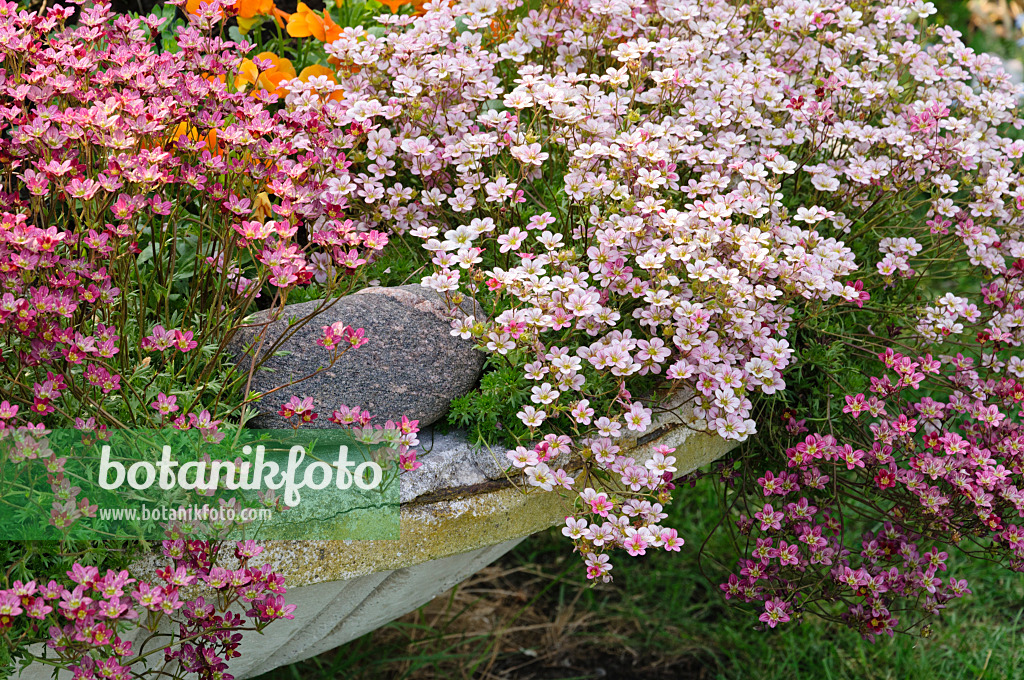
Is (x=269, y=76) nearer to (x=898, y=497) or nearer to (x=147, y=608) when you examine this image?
(x=147, y=608)

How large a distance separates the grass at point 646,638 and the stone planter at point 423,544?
0.84 metres

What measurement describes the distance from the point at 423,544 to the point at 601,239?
0.58 m

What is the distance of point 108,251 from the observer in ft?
4.32

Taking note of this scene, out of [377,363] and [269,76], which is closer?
[377,363]

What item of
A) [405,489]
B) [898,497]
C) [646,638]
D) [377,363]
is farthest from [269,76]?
[646,638]

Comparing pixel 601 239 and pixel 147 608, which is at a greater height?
pixel 601 239

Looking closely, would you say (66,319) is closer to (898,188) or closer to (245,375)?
(245,375)

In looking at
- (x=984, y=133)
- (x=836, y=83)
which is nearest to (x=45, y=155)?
(x=836, y=83)

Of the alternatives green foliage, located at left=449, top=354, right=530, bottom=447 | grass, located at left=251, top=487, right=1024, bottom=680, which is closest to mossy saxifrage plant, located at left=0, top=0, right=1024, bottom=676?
green foliage, located at left=449, top=354, right=530, bottom=447

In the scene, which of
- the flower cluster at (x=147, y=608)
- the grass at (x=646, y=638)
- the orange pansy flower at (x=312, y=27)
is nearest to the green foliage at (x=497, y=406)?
the flower cluster at (x=147, y=608)

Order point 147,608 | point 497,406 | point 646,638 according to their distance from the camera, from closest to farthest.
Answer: point 147,608 → point 497,406 → point 646,638

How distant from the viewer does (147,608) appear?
4.01ft

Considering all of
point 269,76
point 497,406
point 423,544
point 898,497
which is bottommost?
point 898,497

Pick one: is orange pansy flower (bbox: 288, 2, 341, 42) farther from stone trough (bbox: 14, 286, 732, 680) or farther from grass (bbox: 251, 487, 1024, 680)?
grass (bbox: 251, 487, 1024, 680)
